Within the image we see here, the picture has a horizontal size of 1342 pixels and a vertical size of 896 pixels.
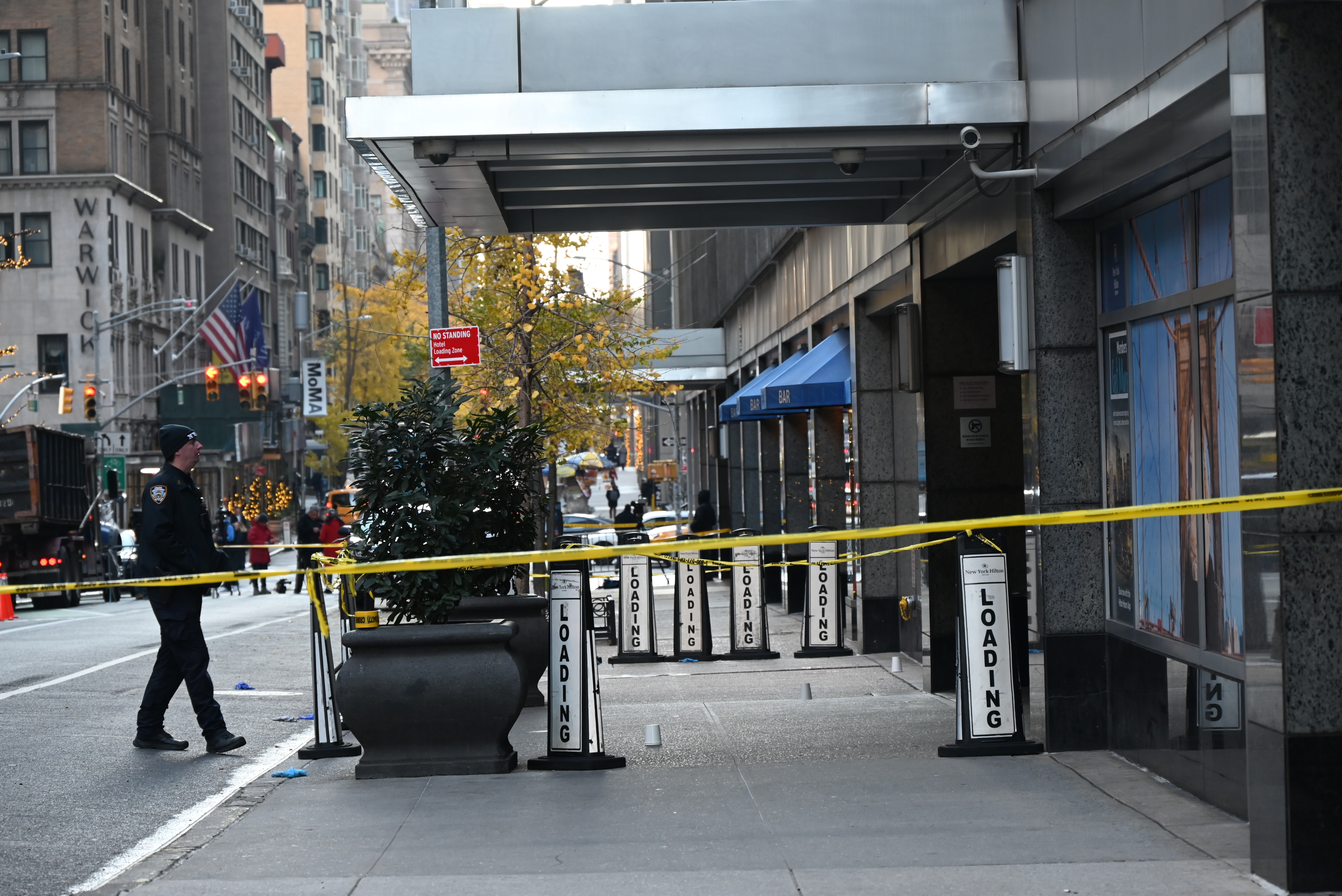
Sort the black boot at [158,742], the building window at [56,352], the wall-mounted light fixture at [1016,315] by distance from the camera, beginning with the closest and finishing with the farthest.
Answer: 1. the wall-mounted light fixture at [1016,315]
2. the black boot at [158,742]
3. the building window at [56,352]

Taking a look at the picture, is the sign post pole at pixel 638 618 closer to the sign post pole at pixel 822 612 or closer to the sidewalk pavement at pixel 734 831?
the sign post pole at pixel 822 612

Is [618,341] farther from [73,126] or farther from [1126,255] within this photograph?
[73,126]

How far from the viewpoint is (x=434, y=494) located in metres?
9.11

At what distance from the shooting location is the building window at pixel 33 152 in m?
64.0

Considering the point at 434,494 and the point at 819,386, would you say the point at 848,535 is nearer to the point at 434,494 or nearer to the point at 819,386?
the point at 434,494

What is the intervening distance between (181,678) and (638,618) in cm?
666

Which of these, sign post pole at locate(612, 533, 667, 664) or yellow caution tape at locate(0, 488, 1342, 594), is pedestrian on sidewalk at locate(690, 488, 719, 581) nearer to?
sign post pole at locate(612, 533, 667, 664)

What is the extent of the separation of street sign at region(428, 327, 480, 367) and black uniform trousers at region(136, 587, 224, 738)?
13.3 ft

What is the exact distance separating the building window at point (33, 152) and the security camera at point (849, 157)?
60986mm

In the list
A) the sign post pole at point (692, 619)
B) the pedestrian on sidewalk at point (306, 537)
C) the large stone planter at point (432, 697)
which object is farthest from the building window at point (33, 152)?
the large stone planter at point (432, 697)

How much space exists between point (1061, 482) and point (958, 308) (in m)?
3.51

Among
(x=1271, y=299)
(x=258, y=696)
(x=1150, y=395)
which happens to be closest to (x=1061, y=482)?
(x=1150, y=395)

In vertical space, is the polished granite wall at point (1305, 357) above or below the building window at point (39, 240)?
below

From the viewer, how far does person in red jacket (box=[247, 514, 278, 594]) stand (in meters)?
35.2
